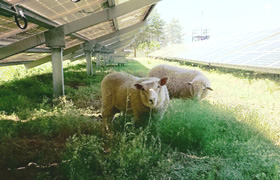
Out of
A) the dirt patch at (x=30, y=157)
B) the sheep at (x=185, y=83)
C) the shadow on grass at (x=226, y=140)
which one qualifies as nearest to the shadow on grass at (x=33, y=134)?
the dirt patch at (x=30, y=157)

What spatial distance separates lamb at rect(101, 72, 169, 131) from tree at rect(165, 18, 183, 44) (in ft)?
322

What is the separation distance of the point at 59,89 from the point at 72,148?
440 centimetres

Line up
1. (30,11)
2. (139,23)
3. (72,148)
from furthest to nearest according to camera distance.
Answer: (139,23), (30,11), (72,148)

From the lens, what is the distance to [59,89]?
756cm

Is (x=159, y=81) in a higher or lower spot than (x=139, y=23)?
lower

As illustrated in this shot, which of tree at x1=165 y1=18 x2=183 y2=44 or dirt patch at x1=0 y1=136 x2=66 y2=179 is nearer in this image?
dirt patch at x1=0 y1=136 x2=66 y2=179

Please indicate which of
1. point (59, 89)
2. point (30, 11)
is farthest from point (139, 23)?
point (30, 11)

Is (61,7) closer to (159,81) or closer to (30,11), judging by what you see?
(30,11)

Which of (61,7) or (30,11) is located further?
(61,7)

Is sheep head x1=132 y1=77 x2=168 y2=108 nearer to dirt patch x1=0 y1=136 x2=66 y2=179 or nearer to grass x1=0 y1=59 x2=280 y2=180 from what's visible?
grass x1=0 y1=59 x2=280 y2=180

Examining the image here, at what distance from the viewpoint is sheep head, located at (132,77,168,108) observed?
3689 mm

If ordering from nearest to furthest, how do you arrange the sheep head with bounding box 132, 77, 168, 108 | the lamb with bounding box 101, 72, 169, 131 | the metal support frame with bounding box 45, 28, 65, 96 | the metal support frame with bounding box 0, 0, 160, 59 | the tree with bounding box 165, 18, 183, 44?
the sheep head with bounding box 132, 77, 168, 108, the lamb with bounding box 101, 72, 169, 131, the metal support frame with bounding box 0, 0, 160, 59, the metal support frame with bounding box 45, 28, 65, 96, the tree with bounding box 165, 18, 183, 44

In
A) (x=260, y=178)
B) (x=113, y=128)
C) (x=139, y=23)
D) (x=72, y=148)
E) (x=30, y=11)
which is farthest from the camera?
(x=139, y=23)

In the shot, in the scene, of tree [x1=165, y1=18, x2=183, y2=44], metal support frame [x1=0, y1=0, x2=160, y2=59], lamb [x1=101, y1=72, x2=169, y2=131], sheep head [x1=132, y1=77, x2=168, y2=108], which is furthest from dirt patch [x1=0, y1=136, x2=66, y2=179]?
tree [x1=165, y1=18, x2=183, y2=44]
